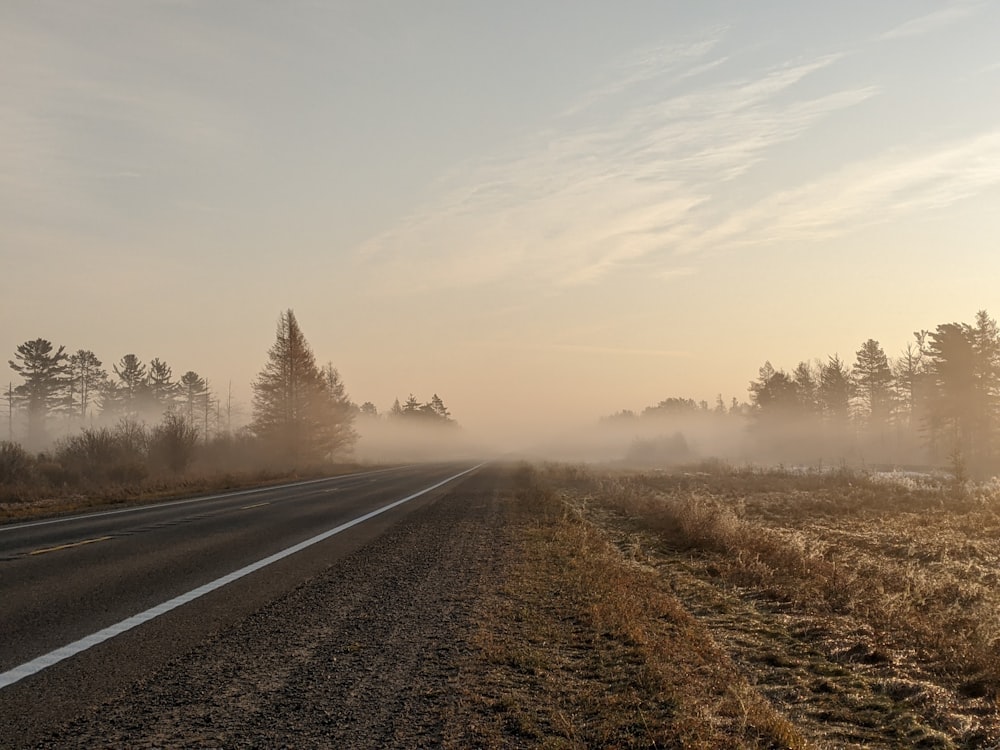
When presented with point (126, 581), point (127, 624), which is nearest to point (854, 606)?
point (127, 624)

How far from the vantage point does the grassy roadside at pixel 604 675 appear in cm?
394

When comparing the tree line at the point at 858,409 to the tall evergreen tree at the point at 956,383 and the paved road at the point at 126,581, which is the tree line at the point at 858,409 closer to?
the tall evergreen tree at the point at 956,383

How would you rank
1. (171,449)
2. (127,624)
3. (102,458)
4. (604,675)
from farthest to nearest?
(171,449) < (102,458) < (127,624) < (604,675)

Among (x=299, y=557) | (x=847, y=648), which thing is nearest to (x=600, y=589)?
(x=847, y=648)

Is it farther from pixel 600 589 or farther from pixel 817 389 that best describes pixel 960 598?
pixel 817 389

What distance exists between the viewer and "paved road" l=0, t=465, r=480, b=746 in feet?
14.8

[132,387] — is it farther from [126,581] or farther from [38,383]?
[126,581]

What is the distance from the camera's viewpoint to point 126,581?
7840 mm

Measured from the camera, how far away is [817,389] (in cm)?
10356

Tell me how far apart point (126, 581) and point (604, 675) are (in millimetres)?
6029

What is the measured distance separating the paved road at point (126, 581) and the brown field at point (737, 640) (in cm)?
260

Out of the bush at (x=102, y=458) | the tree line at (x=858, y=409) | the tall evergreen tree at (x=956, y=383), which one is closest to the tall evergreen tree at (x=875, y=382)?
the tree line at (x=858, y=409)

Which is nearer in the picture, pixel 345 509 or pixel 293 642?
pixel 293 642

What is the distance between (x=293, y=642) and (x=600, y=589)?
4001mm
